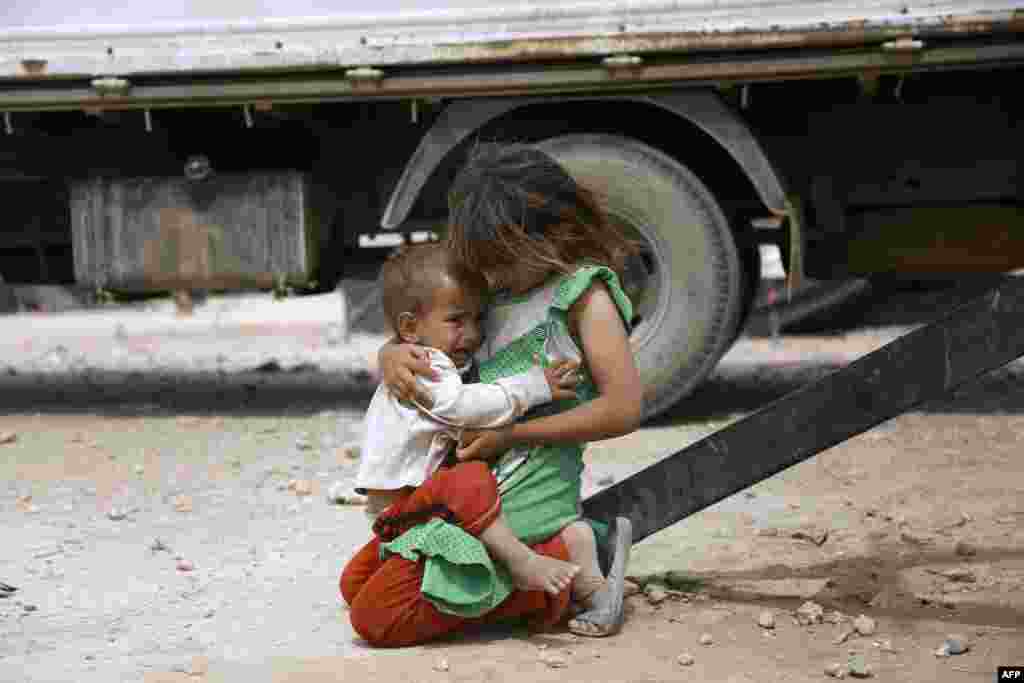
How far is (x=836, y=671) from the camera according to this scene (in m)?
2.66

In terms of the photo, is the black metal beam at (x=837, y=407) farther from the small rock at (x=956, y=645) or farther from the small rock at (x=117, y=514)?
the small rock at (x=117, y=514)

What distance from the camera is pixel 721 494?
3.03m

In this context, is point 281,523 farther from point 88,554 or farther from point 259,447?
point 259,447

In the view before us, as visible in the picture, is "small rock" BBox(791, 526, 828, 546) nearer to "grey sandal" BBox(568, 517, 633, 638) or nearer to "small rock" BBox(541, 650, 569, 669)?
"grey sandal" BBox(568, 517, 633, 638)


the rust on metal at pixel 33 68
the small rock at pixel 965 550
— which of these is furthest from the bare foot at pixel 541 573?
the rust on metal at pixel 33 68

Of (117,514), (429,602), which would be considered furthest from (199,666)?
(117,514)

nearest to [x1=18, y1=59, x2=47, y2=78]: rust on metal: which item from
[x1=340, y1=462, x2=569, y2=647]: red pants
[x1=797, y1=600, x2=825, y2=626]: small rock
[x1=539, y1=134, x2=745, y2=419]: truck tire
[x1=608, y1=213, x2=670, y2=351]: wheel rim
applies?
[x1=539, y1=134, x2=745, y2=419]: truck tire

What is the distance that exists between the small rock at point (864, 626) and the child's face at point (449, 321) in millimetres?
1069

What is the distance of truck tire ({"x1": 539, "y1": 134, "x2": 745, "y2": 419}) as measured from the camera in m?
5.59

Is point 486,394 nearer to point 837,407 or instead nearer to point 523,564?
point 523,564

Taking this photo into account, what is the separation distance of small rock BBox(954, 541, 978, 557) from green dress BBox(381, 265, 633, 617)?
119 cm

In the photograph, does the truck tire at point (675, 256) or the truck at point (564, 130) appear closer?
the truck at point (564, 130)

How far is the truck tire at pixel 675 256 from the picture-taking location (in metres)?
5.59

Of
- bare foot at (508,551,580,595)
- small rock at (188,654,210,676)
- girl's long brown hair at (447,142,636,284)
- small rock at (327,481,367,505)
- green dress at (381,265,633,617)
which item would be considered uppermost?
girl's long brown hair at (447,142,636,284)
